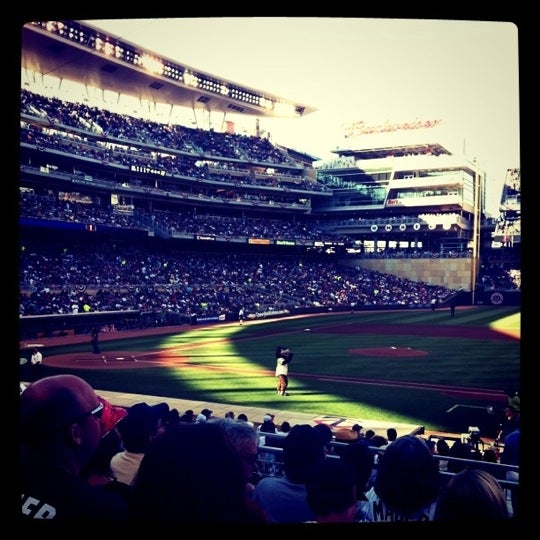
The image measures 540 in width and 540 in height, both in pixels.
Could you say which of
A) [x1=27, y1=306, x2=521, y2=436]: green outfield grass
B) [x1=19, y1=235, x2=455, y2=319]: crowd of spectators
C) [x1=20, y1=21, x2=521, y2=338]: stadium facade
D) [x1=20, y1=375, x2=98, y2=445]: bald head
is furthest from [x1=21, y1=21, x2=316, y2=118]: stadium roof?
[x1=20, y1=375, x2=98, y2=445]: bald head

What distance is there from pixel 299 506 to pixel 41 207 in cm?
3240

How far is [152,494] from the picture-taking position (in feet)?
8.86

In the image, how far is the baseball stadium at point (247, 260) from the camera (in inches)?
611

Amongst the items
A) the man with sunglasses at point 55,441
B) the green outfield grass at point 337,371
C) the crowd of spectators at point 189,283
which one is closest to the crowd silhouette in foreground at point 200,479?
the man with sunglasses at point 55,441

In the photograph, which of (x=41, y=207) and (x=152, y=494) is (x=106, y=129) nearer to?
(x=41, y=207)

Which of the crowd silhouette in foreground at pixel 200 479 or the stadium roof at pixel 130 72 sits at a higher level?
the stadium roof at pixel 130 72

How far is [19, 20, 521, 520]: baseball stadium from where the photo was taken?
15508mm

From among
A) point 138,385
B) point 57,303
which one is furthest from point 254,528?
point 57,303

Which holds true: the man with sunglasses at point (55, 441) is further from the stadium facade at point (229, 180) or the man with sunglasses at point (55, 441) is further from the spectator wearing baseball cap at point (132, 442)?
the stadium facade at point (229, 180)

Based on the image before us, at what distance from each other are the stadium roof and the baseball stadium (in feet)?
0.66

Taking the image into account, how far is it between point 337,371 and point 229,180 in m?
34.9

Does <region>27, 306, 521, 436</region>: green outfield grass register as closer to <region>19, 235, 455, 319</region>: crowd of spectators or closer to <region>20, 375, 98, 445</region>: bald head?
<region>19, 235, 455, 319</region>: crowd of spectators

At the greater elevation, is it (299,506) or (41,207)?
(41,207)

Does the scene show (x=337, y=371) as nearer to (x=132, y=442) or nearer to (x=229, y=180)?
(x=132, y=442)
